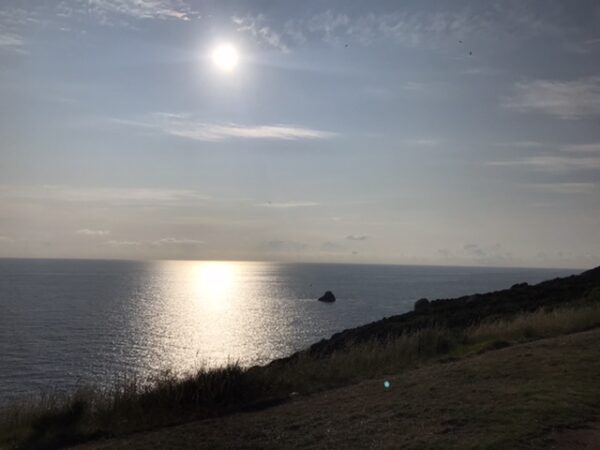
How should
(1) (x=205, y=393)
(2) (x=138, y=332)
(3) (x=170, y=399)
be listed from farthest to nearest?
(2) (x=138, y=332), (1) (x=205, y=393), (3) (x=170, y=399)

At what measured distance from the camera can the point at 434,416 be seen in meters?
7.89

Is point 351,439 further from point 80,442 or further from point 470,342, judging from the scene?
point 470,342

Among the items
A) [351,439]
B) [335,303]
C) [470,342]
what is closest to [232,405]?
[351,439]

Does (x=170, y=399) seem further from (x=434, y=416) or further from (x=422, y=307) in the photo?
(x=422, y=307)

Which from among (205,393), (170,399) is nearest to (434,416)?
(205,393)

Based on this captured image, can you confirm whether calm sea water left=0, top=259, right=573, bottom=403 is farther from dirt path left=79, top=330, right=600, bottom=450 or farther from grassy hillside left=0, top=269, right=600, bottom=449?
dirt path left=79, top=330, right=600, bottom=450

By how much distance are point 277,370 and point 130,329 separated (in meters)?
59.2

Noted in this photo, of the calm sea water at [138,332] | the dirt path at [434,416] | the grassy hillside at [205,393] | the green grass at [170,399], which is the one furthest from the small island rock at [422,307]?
the dirt path at [434,416]

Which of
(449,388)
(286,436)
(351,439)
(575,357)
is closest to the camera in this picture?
(351,439)

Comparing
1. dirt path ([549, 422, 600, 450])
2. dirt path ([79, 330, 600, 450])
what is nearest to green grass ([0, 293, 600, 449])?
dirt path ([79, 330, 600, 450])

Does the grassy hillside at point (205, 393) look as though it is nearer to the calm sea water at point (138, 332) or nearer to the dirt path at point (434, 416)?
the dirt path at point (434, 416)

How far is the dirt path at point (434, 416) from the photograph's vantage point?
6871mm

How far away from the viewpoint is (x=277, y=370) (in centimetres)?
1277

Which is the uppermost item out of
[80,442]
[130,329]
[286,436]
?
[286,436]
